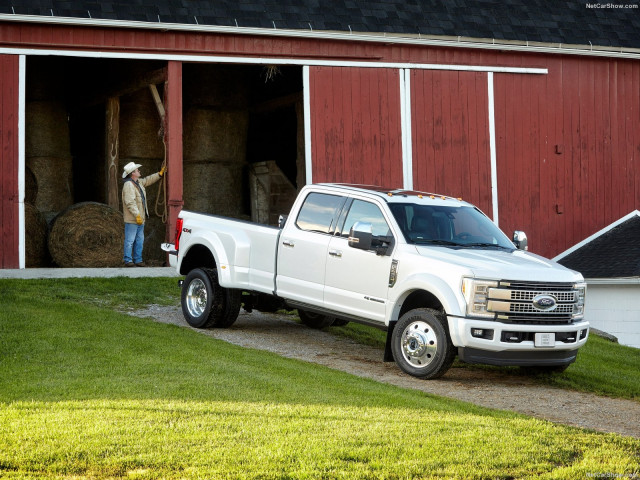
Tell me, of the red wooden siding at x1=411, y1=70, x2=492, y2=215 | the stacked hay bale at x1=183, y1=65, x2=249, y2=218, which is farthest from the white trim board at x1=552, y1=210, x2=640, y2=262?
the stacked hay bale at x1=183, y1=65, x2=249, y2=218

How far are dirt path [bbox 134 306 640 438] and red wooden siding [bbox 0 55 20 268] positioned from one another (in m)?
3.69

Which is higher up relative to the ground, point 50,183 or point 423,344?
point 50,183

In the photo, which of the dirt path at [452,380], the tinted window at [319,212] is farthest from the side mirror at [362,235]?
the dirt path at [452,380]

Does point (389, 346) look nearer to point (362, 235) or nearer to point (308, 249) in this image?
point (362, 235)

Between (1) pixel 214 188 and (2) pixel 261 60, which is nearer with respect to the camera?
(2) pixel 261 60

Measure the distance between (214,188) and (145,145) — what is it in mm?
1781

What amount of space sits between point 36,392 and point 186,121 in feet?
46.1

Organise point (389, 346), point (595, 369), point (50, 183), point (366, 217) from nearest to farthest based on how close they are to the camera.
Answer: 1. point (389, 346)
2. point (366, 217)
3. point (595, 369)
4. point (50, 183)

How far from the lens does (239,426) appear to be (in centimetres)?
664

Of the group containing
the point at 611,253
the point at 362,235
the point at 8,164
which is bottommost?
the point at 611,253

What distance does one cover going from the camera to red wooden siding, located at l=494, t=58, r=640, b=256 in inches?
744

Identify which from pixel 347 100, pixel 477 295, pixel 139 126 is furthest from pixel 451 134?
pixel 477 295

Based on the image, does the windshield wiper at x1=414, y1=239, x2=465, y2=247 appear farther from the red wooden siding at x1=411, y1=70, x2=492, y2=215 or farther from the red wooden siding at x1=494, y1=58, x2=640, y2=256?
the red wooden siding at x1=494, y1=58, x2=640, y2=256

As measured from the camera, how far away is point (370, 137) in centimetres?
1766
